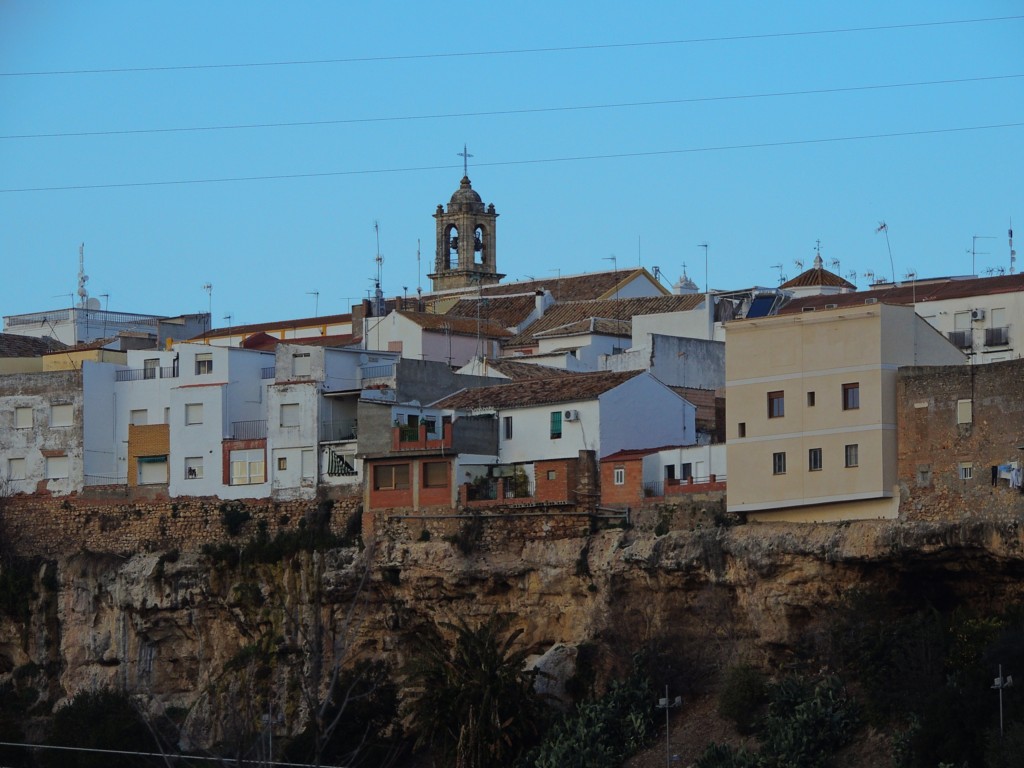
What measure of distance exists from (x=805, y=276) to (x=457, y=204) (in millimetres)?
25277

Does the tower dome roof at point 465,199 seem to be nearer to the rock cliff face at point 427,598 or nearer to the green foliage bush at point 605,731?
the rock cliff face at point 427,598

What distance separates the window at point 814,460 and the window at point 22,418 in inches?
1020

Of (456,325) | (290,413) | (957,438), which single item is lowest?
(957,438)

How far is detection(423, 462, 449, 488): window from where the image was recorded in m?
60.2

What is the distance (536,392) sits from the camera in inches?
2422

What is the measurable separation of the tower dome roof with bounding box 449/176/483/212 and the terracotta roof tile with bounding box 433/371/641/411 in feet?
114

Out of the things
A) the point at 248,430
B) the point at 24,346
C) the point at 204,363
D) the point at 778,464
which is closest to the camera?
the point at 778,464

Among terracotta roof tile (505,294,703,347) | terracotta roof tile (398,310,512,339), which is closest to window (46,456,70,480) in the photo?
terracotta roof tile (398,310,512,339)

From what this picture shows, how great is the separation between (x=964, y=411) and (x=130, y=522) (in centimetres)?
2554

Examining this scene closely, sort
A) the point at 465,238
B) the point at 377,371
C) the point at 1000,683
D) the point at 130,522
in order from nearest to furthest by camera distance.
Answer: the point at 1000,683 < the point at 377,371 < the point at 130,522 < the point at 465,238

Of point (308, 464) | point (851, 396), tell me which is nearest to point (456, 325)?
point (308, 464)

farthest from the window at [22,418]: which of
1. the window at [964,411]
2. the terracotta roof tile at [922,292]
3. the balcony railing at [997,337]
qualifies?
the window at [964,411]

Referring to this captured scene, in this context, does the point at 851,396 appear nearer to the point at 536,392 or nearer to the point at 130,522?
the point at 536,392

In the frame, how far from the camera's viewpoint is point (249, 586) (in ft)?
207
